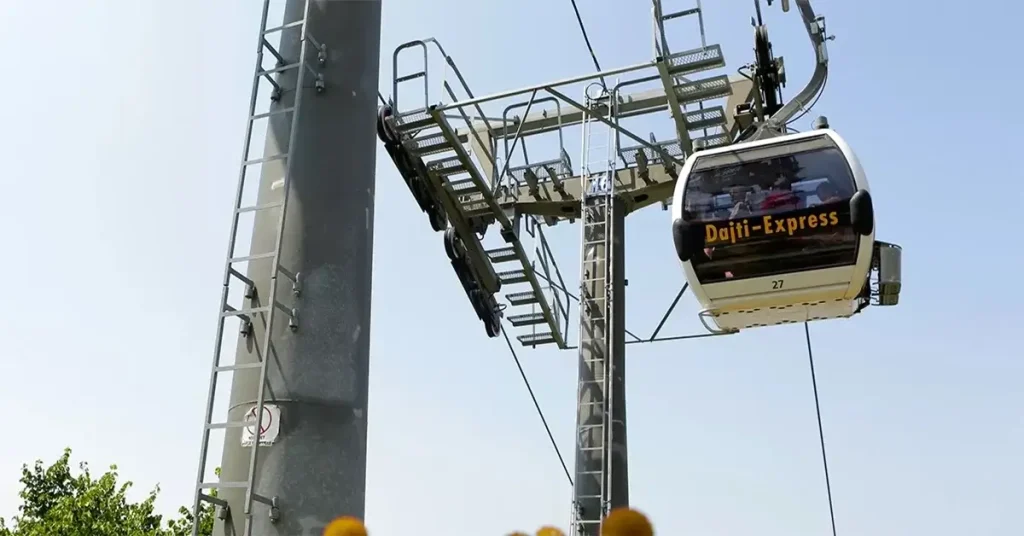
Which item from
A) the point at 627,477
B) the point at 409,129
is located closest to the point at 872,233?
the point at 627,477

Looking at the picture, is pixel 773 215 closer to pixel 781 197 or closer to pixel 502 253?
pixel 781 197

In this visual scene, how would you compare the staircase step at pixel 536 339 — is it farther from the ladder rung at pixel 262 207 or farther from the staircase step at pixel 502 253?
the ladder rung at pixel 262 207

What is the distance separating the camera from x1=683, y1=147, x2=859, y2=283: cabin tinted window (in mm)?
9352

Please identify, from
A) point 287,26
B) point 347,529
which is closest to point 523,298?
point 287,26

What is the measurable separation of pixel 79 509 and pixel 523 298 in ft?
43.7

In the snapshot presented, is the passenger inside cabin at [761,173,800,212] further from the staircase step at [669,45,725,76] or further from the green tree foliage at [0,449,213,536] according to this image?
the green tree foliage at [0,449,213,536]

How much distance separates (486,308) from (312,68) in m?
9.53

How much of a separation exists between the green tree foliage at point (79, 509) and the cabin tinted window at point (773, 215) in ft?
60.6

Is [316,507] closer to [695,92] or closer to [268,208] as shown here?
[268,208]

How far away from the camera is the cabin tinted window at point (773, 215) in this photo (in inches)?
368

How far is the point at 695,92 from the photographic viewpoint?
1314cm

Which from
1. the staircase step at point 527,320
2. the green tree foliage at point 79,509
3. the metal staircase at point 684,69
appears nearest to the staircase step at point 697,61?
the metal staircase at point 684,69

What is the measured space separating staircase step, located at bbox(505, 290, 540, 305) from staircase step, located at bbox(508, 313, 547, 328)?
0.33 m

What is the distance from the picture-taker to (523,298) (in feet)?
55.8
